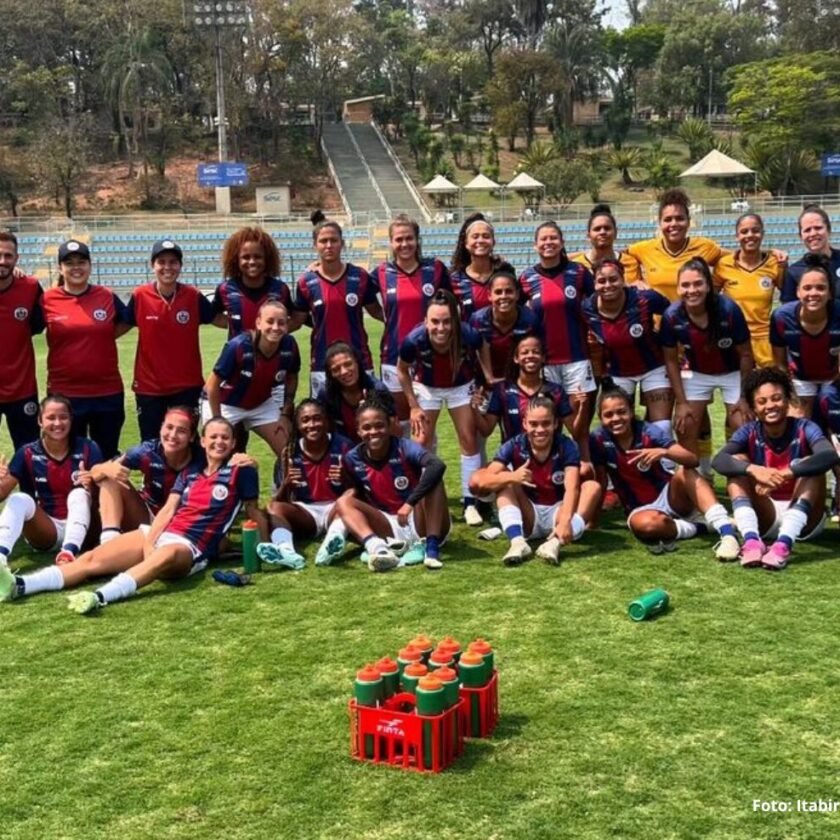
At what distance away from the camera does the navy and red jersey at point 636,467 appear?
633 cm

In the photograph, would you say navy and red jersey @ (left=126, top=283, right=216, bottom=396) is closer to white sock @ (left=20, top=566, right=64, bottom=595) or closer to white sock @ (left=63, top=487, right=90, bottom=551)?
white sock @ (left=63, top=487, right=90, bottom=551)

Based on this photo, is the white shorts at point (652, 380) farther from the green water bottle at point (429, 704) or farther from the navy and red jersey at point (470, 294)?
the green water bottle at point (429, 704)

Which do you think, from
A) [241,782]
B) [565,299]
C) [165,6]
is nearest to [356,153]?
[165,6]

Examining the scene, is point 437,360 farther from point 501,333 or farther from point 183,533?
point 183,533

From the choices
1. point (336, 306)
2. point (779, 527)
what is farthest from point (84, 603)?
point (779, 527)

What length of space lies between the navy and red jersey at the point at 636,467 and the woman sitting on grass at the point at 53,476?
331cm

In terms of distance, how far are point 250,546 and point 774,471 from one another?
3.13m

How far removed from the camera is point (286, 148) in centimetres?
5784

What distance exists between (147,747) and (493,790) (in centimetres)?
135

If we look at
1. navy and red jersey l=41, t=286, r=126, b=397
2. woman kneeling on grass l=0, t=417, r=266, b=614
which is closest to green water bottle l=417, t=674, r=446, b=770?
woman kneeling on grass l=0, t=417, r=266, b=614

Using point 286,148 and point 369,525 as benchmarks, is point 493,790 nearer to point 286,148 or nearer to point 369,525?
point 369,525

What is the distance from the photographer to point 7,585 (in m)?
5.51

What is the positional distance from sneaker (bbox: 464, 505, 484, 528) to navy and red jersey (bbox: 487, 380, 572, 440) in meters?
0.66

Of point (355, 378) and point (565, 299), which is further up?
point (565, 299)
